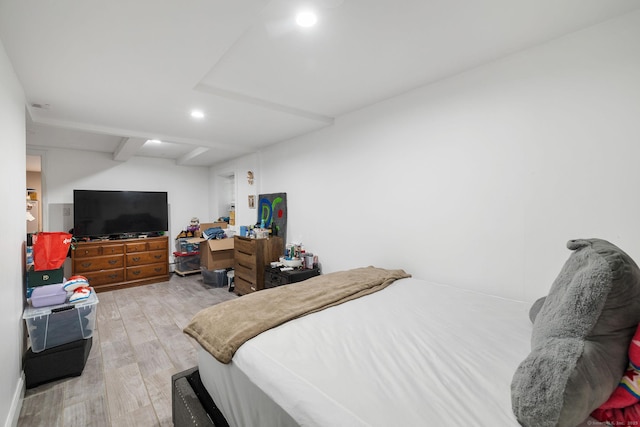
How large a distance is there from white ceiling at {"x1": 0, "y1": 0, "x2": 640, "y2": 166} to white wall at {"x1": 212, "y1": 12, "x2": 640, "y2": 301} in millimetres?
182

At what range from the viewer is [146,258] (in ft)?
16.0

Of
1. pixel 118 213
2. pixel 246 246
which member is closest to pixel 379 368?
pixel 246 246

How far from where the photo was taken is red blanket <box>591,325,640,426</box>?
30.3 inches

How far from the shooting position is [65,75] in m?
2.06

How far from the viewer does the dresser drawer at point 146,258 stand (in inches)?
187

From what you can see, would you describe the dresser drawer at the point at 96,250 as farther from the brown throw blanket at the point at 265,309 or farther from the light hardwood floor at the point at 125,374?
the brown throw blanket at the point at 265,309

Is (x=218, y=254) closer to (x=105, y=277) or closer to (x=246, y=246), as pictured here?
(x=246, y=246)

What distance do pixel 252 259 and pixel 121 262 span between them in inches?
102

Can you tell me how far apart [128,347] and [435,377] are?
9.54 feet

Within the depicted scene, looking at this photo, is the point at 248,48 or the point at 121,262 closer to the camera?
the point at 248,48

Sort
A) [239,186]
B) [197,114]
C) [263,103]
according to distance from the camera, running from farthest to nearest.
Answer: [239,186]
[197,114]
[263,103]

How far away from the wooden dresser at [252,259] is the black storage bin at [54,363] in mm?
1853

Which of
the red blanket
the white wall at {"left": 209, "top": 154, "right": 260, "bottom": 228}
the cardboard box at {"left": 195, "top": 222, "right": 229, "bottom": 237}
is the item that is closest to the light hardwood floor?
the white wall at {"left": 209, "top": 154, "right": 260, "bottom": 228}

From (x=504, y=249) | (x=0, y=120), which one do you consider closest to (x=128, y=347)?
(x=0, y=120)
